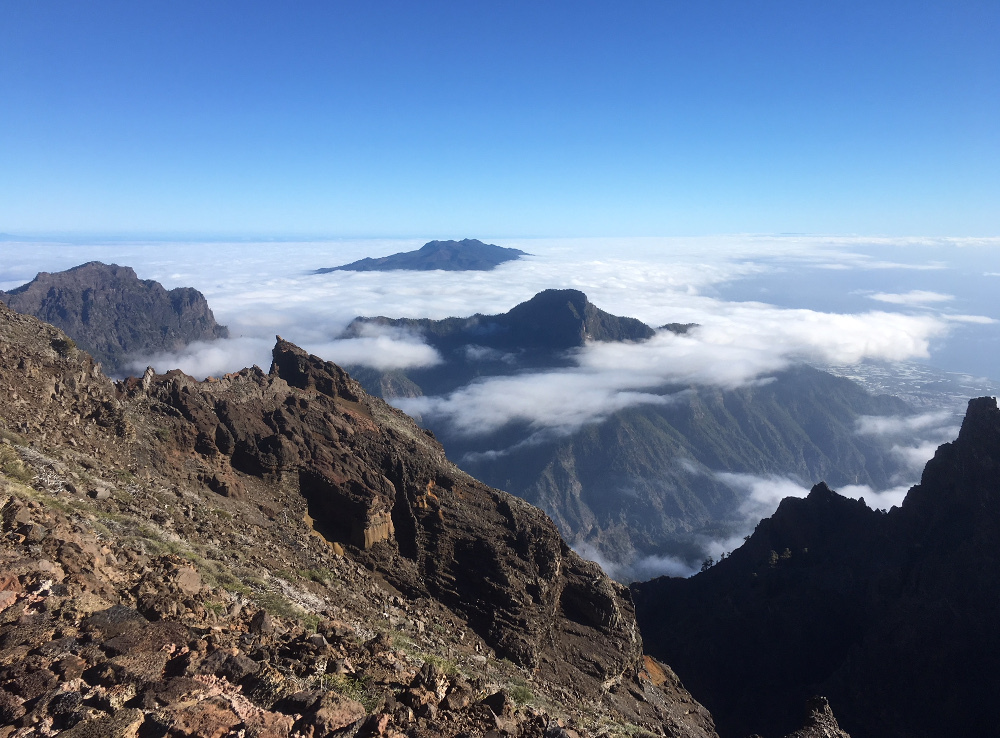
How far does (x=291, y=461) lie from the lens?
98.0 feet

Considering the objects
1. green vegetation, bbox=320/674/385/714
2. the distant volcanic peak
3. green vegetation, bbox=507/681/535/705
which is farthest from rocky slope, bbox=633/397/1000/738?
green vegetation, bbox=320/674/385/714

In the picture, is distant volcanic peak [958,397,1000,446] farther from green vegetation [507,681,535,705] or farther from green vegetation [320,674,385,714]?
green vegetation [320,674,385,714]

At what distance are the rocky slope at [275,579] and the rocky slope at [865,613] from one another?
24391mm

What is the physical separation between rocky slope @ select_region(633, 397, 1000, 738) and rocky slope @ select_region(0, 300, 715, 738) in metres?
24.4

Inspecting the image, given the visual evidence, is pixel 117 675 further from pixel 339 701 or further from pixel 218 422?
pixel 218 422

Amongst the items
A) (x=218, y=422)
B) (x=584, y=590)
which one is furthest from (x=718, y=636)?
(x=218, y=422)

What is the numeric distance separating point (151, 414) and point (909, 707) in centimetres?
6326

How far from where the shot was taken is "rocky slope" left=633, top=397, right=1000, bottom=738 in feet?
163

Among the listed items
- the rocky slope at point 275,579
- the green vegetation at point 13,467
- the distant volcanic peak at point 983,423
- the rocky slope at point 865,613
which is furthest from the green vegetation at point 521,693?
the distant volcanic peak at point 983,423

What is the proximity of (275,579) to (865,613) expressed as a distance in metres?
65.0

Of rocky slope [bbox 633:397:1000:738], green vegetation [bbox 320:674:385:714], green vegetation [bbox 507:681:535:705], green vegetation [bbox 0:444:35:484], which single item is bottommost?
rocky slope [bbox 633:397:1000:738]

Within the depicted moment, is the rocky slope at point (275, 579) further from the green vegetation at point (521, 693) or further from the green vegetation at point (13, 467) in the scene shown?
the green vegetation at point (521, 693)

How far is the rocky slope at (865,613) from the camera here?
163 feet

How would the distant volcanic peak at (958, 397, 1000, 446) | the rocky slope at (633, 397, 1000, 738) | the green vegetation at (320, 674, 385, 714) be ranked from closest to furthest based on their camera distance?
the green vegetation at (320, 674, 385, 714)
the rocky slope at (633, 397, 1000, 738)
the distant volcanic peak at (958, 397, 1000, 446)
